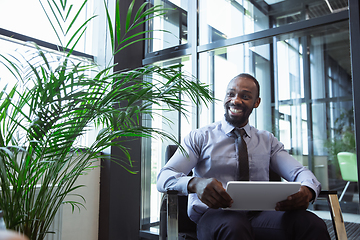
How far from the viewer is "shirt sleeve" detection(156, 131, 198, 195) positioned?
136 cm

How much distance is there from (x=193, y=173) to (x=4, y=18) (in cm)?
181

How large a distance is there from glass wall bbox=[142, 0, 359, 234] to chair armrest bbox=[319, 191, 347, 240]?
87cm

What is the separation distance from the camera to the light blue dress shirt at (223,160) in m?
1.52

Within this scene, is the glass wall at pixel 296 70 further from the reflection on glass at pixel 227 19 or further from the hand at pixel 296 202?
the hand at pixel 296 202

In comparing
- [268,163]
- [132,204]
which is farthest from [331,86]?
[132,204]

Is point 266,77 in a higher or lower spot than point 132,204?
higher

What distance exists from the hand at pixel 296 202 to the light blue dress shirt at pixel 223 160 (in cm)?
19

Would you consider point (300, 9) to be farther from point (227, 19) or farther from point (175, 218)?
point (175, 218)

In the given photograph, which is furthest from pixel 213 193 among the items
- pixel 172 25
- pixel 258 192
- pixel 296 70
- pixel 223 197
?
pixel 172 25

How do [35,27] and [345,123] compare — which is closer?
[345,123]

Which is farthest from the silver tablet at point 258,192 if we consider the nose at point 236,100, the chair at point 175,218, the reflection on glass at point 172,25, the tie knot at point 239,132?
the reflection on glass at point 172,25

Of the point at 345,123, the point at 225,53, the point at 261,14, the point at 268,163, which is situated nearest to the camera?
the point at 268,163

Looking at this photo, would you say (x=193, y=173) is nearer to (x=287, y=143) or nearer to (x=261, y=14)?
(x=287, y=143)

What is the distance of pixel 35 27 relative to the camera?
2447mm
